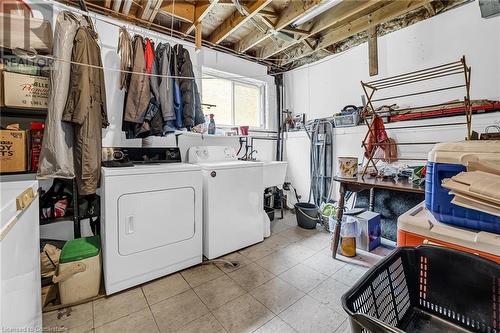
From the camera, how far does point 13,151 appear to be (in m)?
1.49

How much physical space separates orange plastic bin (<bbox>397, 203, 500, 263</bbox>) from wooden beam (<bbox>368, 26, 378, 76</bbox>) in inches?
87.9

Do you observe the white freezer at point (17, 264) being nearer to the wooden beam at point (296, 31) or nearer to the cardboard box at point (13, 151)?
the cardboard box at point (13, 151)

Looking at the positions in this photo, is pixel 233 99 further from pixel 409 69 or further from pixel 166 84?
pixel 409 69

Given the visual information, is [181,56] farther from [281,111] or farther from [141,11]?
[281,111]

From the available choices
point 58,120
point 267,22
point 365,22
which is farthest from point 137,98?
point 365,22

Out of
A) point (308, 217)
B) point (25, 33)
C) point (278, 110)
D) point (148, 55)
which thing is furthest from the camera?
point (278, 110)

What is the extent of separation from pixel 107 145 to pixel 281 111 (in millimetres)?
2718

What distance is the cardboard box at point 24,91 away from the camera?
1.46 m

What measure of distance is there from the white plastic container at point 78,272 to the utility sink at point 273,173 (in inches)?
69.8

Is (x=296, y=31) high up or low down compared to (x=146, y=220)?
up

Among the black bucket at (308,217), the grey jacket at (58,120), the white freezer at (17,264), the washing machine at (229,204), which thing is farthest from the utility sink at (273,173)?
the white freezer at (17,264)

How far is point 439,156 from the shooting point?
32.4 inches

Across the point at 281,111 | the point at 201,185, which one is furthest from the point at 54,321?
the point at 281,111

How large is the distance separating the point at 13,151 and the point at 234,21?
7.76 feet
